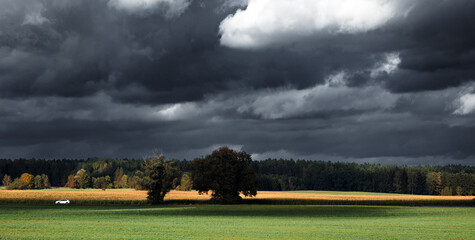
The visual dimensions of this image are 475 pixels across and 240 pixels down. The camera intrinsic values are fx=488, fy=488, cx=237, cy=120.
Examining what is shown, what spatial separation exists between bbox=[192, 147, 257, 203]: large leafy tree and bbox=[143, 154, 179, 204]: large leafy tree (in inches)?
216

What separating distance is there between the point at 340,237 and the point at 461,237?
964 centimetres

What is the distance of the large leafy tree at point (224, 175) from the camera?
106m

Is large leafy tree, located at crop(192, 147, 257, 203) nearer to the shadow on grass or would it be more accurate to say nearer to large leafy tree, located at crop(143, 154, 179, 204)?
large leafy tree, located at crop(143, 154, 179, 204)

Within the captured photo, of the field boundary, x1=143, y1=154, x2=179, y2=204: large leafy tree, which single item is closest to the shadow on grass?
x1=143, y1=154, x2=179, y2=204: large leafy tree

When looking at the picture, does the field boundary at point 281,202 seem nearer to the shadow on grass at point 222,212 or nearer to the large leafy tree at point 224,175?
the large leafy tree at point 224,175

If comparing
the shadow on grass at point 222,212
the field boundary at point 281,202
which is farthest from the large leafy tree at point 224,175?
the shadow on grass at point 222,212

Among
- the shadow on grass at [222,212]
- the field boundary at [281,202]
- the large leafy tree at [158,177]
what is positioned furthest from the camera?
the field boundary at [281,202]

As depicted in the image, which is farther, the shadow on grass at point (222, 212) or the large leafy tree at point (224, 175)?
the large leafy tree at point (224, 175)

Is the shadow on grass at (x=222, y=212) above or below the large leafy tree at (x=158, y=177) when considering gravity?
below

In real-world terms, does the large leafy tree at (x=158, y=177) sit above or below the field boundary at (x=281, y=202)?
above

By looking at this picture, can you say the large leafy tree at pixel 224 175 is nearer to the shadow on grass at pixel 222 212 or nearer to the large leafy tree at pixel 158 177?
the large leafy tree at pixel 158 177

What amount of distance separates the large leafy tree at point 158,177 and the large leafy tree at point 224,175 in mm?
5499

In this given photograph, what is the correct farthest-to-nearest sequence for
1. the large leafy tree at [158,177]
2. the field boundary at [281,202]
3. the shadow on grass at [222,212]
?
1. the field boundary at [281,202]
2. the large leafy tree at [158,177]
3. the shadow on grass at [222,212]

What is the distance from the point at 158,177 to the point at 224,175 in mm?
14280
